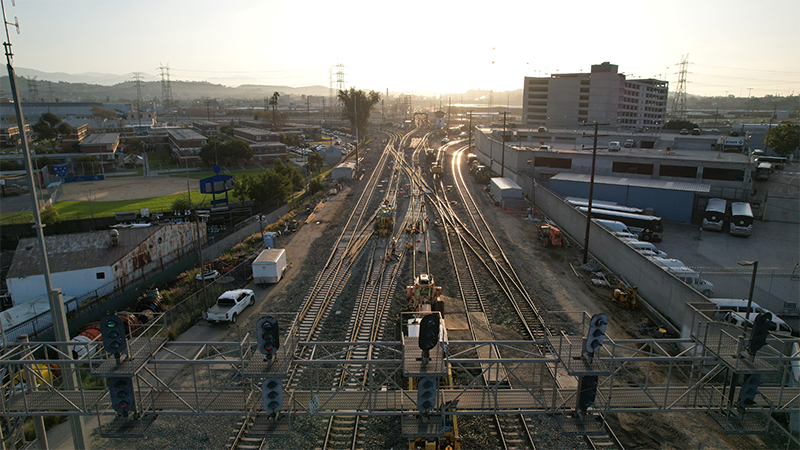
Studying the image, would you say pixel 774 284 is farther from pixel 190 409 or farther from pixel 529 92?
pixel 529 92

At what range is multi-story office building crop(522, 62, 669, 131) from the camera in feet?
275

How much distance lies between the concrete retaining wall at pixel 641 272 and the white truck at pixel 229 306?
1826cm

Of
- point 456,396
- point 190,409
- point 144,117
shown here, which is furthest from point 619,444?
point 144,117

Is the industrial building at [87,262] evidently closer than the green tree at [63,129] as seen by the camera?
Yes

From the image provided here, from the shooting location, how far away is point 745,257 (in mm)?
26484

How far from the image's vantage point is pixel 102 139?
73062 mm

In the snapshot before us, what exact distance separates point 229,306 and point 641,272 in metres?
19.2

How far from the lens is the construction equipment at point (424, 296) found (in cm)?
1912

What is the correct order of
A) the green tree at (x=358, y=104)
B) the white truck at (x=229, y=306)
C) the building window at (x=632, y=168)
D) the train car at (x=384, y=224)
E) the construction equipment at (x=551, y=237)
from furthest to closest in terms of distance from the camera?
the green tree at (x=358, y=104)
the building window at (x=632, y=168)
the train car at (x=384, y=224)
the construction equipment at (x=551, y=237)
the white truck at (x=229, y=306)

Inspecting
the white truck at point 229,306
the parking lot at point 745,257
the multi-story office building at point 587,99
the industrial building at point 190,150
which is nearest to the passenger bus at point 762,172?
the parking lot at point 745,257

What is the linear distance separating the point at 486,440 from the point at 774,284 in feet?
58.3

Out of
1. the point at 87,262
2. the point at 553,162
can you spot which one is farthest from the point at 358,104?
the point at 87,262

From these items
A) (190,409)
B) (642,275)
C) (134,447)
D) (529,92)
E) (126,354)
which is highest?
(529,92)

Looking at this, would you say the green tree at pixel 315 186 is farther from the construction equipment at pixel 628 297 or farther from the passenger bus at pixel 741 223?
the passenger bus at pixel 741 223
